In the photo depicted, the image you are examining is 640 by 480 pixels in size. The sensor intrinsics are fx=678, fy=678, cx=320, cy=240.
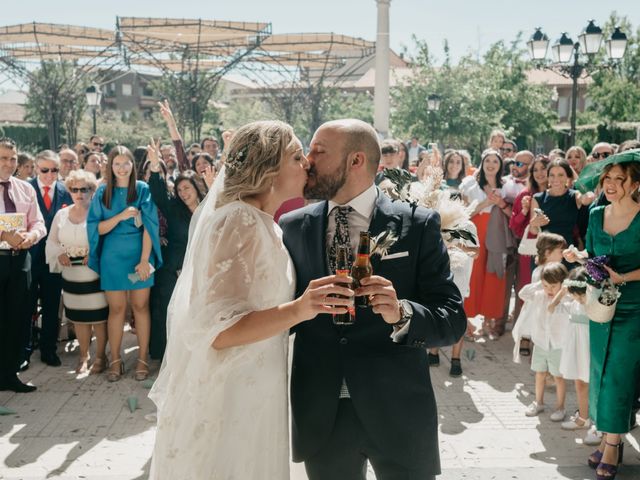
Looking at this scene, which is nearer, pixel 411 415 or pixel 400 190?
pixel 411 415

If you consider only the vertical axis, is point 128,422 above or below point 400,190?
below

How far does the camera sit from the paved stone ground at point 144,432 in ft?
15.6

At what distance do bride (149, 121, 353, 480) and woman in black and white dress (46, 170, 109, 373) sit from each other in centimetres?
424

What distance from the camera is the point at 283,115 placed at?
1407 inches

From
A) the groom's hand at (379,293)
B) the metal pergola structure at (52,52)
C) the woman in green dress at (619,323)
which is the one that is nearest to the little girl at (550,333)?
the woman in green dress at (619,323)

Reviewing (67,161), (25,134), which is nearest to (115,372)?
(67,161)

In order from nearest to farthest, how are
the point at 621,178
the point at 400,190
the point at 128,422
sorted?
1. the point at 400,190
2. the point at 621,178
3. the point at 128,422

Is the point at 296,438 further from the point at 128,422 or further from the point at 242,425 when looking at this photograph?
the point at 128,422

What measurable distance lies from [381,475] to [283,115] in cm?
3387

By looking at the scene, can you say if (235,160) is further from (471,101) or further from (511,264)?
(471,101)

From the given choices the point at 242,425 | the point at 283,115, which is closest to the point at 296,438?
the point at 242,425

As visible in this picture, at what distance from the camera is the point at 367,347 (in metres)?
2.80

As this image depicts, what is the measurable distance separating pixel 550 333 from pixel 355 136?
3813mm

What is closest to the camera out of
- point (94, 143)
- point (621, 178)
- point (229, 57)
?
point (621, 178)
